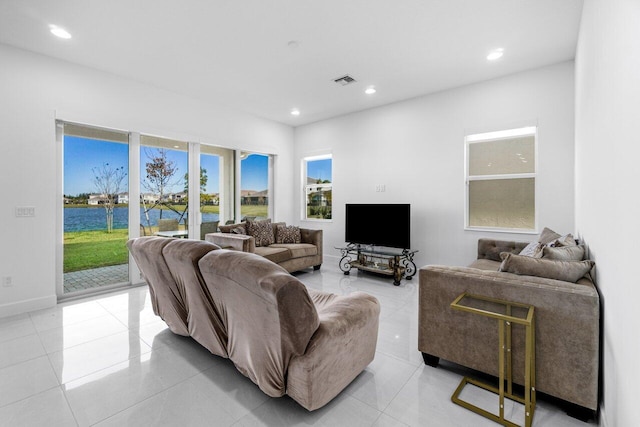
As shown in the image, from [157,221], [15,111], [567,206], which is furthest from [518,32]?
[15,111]

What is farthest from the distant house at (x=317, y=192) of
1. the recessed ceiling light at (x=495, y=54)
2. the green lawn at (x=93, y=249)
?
the recessed ceiling light at (x=495, y=54)

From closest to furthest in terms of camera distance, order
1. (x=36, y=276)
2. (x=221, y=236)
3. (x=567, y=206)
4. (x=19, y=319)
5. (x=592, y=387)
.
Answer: (x=592, y=387) → (x=19, y=319) → (x=36, y=276) → (x=567, y=206) → (x=221, y=236)

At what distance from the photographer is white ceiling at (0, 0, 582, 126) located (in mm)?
2654

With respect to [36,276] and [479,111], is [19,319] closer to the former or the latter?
[36,276]

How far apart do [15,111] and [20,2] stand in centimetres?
132

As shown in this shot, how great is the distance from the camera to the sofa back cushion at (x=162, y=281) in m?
2.27

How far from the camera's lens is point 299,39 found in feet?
10.3

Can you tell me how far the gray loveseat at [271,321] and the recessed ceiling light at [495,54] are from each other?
11.1 feet

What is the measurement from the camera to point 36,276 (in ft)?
11.3

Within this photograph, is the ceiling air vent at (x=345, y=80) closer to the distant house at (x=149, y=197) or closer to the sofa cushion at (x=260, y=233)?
the sofa cushion at (x=260, y=233)

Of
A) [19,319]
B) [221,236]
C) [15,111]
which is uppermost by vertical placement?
→ [15,111]

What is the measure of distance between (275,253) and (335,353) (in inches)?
115

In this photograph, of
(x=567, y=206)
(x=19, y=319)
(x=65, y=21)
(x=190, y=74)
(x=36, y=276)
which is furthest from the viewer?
(x=190, y=74)


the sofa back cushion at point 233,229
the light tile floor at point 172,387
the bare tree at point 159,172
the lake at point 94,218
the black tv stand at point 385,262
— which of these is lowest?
the light tile floor at point 172,387
